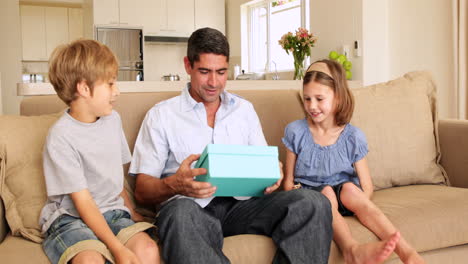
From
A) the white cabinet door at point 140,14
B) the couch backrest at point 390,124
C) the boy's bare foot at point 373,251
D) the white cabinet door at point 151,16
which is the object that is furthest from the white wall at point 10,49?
the boy's bare foot at point 373,251

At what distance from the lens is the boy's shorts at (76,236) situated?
1284 mm

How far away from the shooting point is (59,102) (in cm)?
191

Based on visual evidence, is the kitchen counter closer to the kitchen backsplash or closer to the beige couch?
the beige couch

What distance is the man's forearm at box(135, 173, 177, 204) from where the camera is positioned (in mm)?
1619

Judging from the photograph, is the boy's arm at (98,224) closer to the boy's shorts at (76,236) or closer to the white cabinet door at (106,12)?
the boy's shorts at (76,236)

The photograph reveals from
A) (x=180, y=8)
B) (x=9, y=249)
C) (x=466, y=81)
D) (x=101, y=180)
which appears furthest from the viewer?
(x=180, y=8)

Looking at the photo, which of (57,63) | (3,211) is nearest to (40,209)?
(3,211)

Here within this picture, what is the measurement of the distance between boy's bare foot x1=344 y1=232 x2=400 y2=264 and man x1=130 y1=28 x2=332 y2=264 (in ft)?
0.32

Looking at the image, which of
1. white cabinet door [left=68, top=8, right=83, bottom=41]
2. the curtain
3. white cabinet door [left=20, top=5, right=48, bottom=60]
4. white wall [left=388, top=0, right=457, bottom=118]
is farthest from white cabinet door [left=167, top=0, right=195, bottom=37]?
the curtain

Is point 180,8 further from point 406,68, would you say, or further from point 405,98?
point 405,98

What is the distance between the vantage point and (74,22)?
25.7 feet

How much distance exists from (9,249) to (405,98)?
68.3 inches

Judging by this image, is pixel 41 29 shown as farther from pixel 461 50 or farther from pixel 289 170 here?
pixel 289 170

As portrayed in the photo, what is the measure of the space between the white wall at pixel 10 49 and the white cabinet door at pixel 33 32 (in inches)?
41.0
